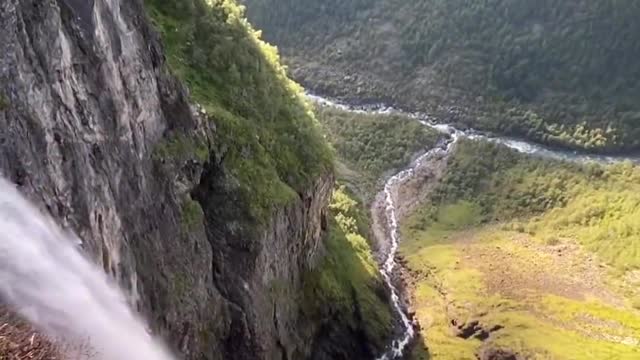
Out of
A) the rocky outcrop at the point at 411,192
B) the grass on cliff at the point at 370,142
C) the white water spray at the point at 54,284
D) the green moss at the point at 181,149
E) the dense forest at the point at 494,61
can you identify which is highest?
the dense forest at the point at 494,61

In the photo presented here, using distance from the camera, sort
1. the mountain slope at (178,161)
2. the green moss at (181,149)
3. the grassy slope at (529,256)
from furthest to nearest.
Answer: the grassy slope at (529,256) → the green moss at (181,149) → the mountain slope at (178,161)

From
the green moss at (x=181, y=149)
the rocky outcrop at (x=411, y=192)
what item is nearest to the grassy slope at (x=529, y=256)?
the rocky outcrop at (x=411, y=192)

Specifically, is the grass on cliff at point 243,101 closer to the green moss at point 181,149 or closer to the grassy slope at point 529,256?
the green moss at point 181,149

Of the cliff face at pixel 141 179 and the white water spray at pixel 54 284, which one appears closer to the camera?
the white water spray at pixel 54 284

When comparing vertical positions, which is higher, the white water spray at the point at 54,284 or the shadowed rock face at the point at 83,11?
the shadowed rock face at the point at 83,11

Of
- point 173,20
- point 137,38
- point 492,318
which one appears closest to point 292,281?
point 173,20

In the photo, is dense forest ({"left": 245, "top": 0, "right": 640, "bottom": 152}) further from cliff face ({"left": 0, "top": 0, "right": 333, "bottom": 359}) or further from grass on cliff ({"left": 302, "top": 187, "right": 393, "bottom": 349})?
cliff face ({"left": 0, "top": 0, "right": 333, "bottom": 359})

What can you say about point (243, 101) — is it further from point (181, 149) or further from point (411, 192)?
point (411, 192)

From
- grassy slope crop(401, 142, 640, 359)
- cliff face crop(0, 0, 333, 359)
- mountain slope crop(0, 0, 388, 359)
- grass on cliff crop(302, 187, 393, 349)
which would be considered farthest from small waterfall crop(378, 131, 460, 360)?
cliff face crop(0, 0, 333, 359)

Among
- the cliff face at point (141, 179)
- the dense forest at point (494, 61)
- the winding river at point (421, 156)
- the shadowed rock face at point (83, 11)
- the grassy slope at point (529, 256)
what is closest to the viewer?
the cliff face at point (141, 179)
